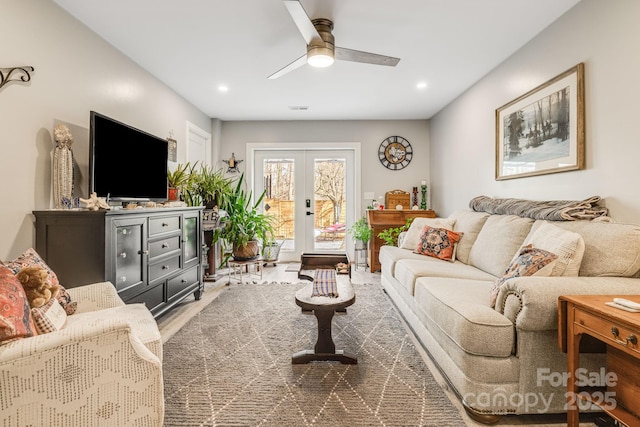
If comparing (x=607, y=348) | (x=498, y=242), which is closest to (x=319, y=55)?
(x=498, y=242)

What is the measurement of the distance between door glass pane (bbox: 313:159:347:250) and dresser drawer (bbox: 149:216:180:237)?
2.88 metres

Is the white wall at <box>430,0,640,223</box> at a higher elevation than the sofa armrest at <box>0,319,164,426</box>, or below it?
higher

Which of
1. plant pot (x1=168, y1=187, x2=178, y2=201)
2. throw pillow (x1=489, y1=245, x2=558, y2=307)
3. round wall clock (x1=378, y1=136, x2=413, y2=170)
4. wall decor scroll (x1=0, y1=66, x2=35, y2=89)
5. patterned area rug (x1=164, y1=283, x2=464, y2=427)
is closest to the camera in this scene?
patterned area rug (x1=164, y1=283, x2=464, y2=427)

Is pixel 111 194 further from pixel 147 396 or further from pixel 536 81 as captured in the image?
pixel 536 81

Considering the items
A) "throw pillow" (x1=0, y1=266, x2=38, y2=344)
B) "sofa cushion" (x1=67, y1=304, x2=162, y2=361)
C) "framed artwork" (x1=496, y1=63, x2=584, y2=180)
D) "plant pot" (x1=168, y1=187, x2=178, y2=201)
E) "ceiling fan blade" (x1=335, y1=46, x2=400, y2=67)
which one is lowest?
"sofa cushion" (x1=67, y1=304, x2=162, y2=361)

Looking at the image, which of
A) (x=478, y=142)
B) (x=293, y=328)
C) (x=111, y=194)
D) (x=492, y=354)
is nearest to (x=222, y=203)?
(x=111, y=194)

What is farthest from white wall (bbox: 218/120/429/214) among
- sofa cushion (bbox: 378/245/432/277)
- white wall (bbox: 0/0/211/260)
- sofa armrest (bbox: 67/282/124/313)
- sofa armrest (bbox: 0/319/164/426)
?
sofa armrest (bbox: 0/319/164/426)

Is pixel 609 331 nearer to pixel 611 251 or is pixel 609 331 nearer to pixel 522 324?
pixel 522 324

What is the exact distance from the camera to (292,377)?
6.37 ft

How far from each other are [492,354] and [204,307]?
2.64 m

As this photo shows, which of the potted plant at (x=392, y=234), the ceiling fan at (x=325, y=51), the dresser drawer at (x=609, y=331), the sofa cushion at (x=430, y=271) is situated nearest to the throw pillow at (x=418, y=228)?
the sofa cushion at (x=430, y=271)

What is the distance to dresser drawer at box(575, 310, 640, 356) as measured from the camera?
1127mm

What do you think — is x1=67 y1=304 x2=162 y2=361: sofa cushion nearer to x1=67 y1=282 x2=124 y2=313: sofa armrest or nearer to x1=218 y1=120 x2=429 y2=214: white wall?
x1=67 y1=282 x2=124 y2=313: sofa armrest

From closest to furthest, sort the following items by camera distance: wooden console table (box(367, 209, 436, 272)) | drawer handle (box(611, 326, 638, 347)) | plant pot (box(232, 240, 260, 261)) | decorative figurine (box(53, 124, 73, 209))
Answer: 1. drawer handle (box(611, 326, 638, 347))
2. decorative figurine (box(53, 124, 73, 209))
3. plant pot (box(232, 240, 260, 261))
4. wooden console table (box(367, 209, 436, 272))
